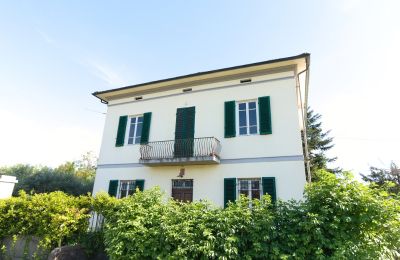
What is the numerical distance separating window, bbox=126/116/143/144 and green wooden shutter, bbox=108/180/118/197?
2.16m

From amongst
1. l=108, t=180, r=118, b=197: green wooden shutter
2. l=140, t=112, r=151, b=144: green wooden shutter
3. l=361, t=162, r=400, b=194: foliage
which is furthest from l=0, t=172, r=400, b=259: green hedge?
l=361, t=162, r=400, b=194: foliage

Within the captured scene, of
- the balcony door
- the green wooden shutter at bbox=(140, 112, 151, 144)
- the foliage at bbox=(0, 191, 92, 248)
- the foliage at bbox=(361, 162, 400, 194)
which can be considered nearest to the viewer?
the foliage at bbox=(0, 191, 92, 248)

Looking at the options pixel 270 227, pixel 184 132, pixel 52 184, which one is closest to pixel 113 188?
pixel 184 132

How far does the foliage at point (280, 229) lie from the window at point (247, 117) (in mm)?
A: 5133

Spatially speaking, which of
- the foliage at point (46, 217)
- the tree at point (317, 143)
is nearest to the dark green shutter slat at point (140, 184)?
the foliage at point (46, 217)

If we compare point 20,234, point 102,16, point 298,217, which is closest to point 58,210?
point 20,234

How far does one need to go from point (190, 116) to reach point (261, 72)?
387 centimetres

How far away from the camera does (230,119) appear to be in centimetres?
1020

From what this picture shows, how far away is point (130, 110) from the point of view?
503 inches

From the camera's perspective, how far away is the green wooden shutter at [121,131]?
39.8 feet

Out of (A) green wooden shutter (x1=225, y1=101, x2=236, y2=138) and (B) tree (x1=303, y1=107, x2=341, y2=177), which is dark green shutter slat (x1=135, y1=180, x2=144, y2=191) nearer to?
(A) green wooden shutter (x1=225, y1=101, x2=236, y2=138)

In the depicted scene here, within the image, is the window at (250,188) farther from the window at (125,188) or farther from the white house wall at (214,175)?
the window at (125,188)

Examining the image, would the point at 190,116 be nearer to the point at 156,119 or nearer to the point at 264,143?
the point at 156,119

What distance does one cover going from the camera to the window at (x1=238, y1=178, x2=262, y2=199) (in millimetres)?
9023
